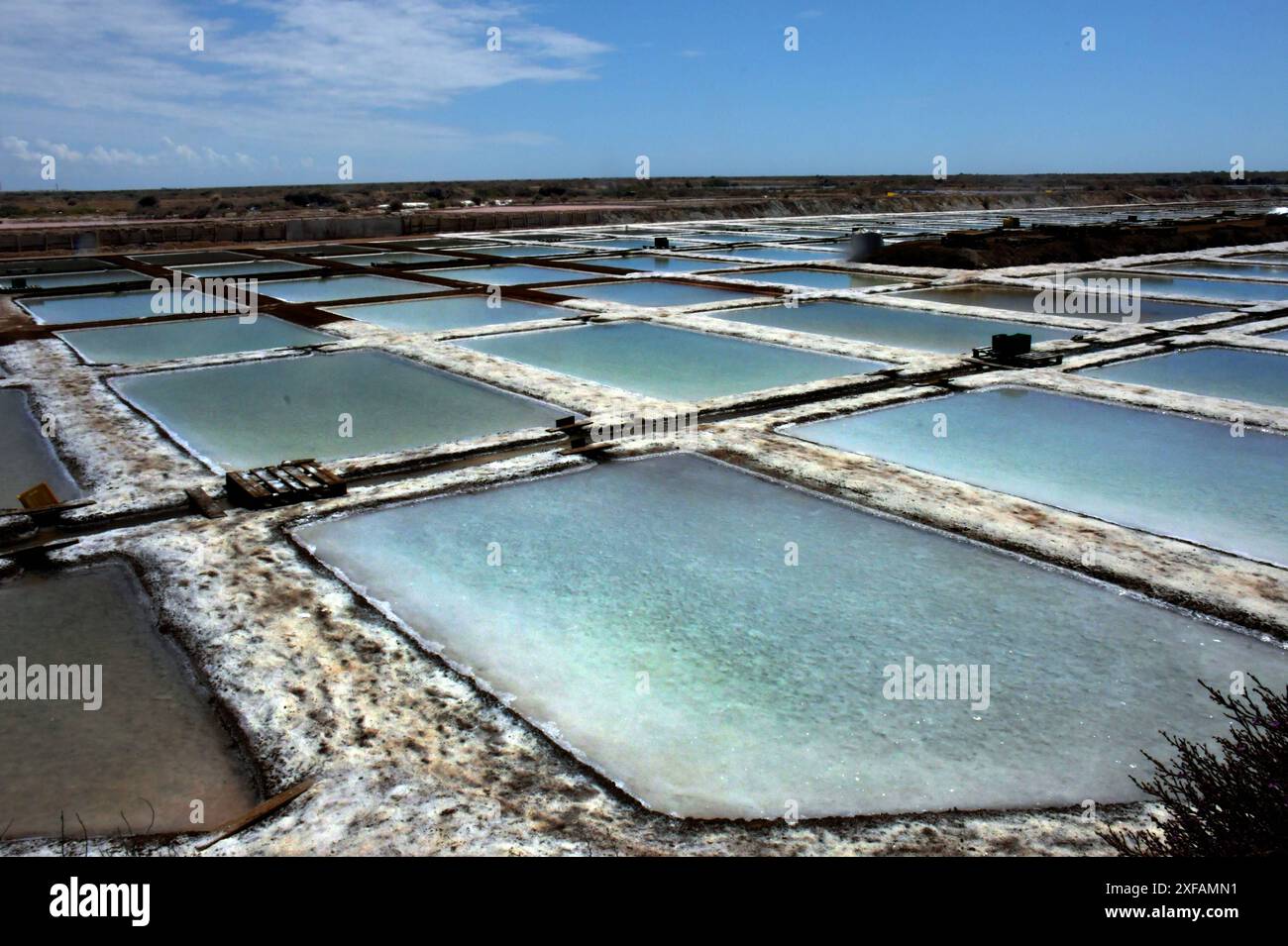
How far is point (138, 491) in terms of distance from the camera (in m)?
7.52

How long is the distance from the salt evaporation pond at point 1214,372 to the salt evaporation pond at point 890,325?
6.05ft

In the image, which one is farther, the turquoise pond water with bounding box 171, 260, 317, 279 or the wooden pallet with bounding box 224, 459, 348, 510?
the turquoise pond water with bounding box 171, 260, 317, 279

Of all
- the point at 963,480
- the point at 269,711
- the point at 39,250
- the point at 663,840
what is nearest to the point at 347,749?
the point at 269,711

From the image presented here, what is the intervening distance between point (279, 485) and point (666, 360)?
6380 millimetres

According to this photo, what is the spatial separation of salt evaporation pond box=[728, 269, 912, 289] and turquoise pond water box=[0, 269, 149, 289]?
14408mm

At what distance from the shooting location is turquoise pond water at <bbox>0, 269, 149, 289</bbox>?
2170cm

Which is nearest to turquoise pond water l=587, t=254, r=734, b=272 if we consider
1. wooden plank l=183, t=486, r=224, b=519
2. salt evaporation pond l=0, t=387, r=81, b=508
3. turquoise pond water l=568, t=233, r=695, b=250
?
turquoise pond water l=568, t=233, r=695, b=250

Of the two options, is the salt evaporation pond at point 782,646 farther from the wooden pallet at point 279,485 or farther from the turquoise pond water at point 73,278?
the turquoise pond water at point 73,278

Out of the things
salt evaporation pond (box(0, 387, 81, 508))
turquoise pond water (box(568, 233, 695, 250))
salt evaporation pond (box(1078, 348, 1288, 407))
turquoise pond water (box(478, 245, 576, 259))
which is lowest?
salt evaporation pond (box(0, 387, 81, 508))

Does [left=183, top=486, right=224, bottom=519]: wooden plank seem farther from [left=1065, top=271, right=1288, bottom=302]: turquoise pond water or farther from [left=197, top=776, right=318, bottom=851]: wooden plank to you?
[left=1065, top=271, right=1288, bottom=302]: turquoise pond water

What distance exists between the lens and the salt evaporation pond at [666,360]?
11.3 m

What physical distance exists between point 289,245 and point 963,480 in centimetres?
2946

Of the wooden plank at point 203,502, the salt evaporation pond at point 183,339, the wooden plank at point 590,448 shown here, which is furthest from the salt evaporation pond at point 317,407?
the salt evaporation pond at point 183,339

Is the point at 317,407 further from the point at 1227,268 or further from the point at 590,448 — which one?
the point at 1227,268
